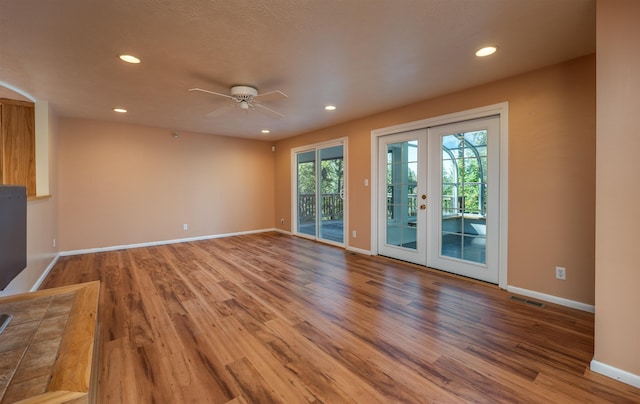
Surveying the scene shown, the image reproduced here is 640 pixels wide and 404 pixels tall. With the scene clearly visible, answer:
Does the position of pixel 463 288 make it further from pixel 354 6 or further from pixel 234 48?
pixel 234 48

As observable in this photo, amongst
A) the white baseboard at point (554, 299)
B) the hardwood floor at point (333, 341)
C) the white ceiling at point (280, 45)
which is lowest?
the hardwood floor at point (333, 341)

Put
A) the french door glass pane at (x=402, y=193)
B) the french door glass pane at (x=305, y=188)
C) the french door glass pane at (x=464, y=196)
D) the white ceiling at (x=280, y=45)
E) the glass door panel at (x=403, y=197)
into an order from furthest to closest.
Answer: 1. the french door glass pane at (x=305, y=188)
2. the french door glass pane at (x=402, y=193)
3. the glass door panel at (x=403, y=197)
4. the french door glass pane at (x=464, y=196)
5. the white ceiling at (x=280, y=45)

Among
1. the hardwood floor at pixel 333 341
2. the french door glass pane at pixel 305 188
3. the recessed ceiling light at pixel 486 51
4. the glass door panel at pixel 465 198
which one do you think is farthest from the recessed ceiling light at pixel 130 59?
the french door glass pane at pixel 305 188

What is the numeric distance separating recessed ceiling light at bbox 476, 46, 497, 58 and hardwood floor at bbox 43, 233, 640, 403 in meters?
2.39

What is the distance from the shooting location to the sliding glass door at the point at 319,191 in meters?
6.10

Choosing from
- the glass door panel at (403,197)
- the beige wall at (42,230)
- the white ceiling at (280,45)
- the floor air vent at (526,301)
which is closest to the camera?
the white ceiling at (280,45)

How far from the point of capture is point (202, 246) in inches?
218

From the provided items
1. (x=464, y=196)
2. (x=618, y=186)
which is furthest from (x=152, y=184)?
(x=618, y=186)

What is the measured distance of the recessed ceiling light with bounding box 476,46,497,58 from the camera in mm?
2457

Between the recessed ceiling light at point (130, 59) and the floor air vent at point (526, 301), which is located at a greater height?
the recessed ceiling light at point (130, 59)

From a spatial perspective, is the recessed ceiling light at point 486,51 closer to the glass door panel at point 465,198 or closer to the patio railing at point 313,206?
the glass door panel at point 465,198

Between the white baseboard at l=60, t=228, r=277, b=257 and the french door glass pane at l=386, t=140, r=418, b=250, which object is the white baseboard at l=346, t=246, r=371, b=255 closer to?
the french door glass pane at l=386, t=140, r=418, b=250

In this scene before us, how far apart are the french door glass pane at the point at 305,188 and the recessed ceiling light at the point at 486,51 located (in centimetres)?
425

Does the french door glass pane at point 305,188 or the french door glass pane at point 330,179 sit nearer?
the french door glass pane at point 330,179
